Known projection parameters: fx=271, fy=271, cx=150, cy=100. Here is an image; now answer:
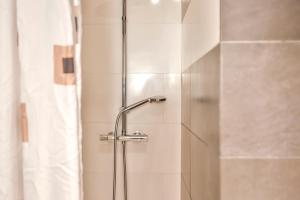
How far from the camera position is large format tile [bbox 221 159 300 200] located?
0.59 meters

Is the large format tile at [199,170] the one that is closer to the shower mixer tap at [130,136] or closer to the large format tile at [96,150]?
the shower mixer tap at [130,136]

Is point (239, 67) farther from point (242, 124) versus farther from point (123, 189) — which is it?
point (123, 189)

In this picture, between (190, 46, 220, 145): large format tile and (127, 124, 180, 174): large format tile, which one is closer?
(190, 46, 220, 145): large format tile

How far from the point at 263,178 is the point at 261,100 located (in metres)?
0.17

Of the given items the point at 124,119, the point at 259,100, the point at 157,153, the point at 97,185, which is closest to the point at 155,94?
the point at 124,119

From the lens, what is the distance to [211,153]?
0.69 metres

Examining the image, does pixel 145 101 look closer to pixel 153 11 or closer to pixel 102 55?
pixel 102 55

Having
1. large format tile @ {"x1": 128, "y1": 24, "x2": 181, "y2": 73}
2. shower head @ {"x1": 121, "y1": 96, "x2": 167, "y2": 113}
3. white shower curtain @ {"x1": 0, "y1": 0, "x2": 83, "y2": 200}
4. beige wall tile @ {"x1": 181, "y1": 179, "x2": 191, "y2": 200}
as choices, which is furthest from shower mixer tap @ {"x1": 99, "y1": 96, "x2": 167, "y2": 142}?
white shower curtain @ {"x1": 0, "y1": 0, "x2": 83, "y2": 200}

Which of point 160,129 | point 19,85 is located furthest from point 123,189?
point 19,85

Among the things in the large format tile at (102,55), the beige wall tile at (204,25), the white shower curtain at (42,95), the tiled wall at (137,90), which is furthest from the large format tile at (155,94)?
the white shower curtain at (42,95)

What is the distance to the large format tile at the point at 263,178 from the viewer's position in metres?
0.59

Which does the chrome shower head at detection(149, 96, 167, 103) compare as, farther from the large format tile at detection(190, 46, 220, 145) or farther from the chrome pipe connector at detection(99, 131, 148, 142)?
the large format tile at detection(190, 46, 220, 145)

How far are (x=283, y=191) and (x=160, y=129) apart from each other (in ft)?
2.85

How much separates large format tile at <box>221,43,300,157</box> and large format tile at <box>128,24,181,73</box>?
83cm
